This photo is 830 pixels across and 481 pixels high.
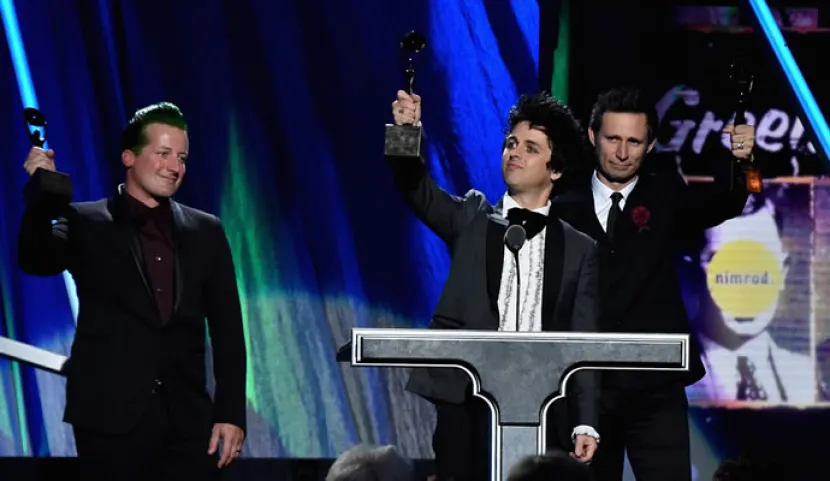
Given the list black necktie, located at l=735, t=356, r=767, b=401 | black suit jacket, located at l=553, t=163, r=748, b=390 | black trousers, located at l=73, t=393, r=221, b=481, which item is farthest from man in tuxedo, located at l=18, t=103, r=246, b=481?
black necktie, located at l=735, t=356, r=767, b=401

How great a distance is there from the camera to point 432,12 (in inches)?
200

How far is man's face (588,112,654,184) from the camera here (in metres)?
3.83

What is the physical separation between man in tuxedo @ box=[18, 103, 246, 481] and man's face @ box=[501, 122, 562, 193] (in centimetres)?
73

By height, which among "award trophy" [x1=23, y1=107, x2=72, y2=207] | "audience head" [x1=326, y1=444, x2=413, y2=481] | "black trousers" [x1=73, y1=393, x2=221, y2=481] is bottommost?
"black trousers" [x1=73, y1=393, x2=221, y2=481]

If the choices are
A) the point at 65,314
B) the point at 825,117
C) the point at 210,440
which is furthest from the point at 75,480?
the point at 825,117

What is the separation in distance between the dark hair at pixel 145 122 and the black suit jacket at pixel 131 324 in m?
0.14

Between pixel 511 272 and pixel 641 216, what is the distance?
0.67m

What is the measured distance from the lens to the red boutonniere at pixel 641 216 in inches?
149

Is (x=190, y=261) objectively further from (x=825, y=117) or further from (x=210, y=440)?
(x=825, y=117)

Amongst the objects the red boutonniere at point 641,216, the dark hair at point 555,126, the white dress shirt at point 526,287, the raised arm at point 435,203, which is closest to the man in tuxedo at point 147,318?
the raised arm at point 435,203

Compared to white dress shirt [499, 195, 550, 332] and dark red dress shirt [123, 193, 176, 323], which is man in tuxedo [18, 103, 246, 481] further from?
white dress shirt [499, 195, 550, 332]

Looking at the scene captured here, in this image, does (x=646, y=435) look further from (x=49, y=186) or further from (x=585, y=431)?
(x=49, y=186)

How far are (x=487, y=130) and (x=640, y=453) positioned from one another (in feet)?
5.47

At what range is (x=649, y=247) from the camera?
377cm
